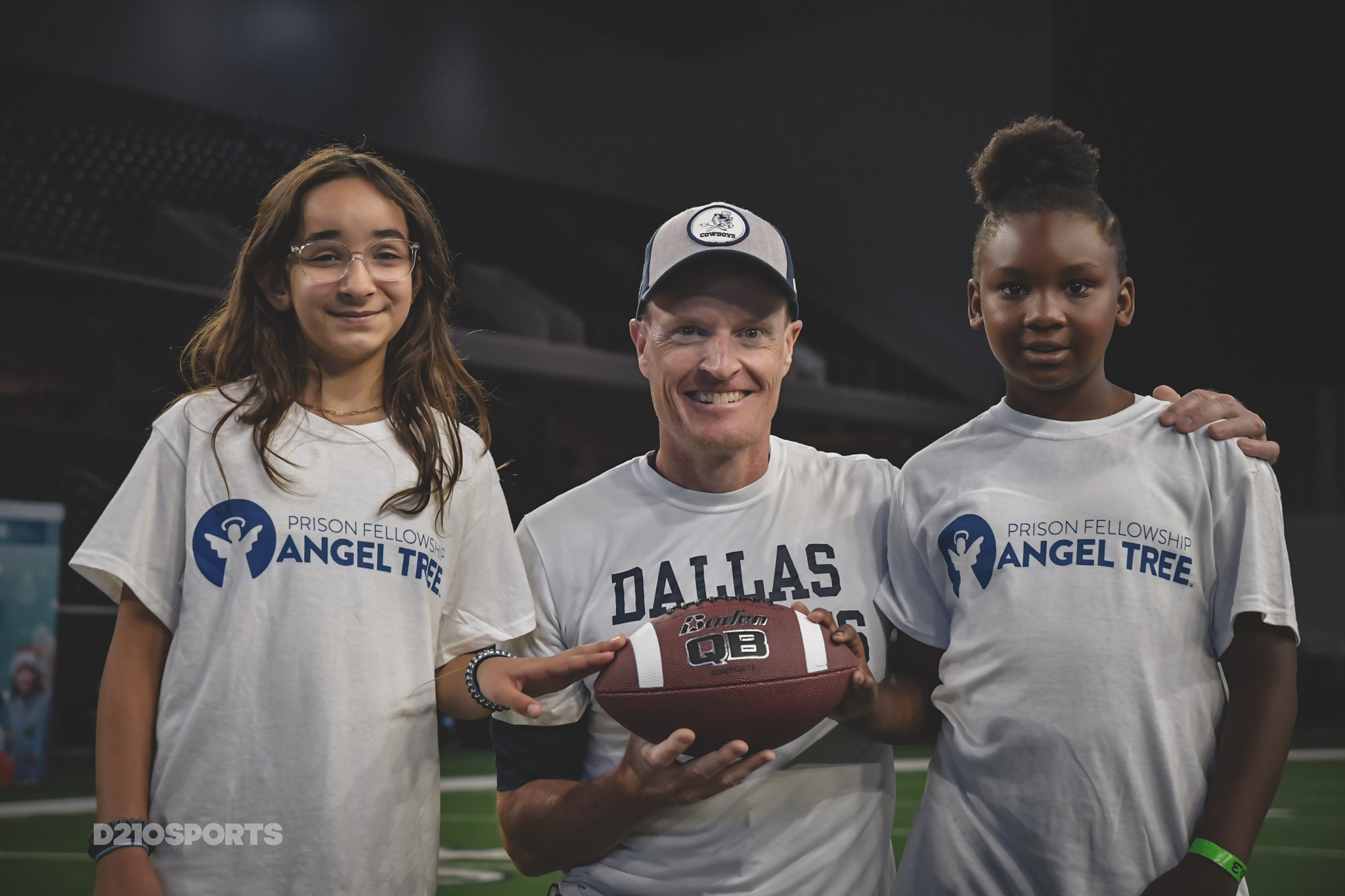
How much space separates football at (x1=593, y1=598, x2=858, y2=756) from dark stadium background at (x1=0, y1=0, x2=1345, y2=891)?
6.80 m

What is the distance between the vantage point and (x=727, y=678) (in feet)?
4.88

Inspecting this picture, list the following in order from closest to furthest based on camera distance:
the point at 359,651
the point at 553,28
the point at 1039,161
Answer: the point at 359,651, the point at 1039,161, the point at 553,28

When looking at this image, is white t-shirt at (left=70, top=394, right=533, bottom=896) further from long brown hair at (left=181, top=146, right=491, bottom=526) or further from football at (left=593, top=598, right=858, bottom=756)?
football at (left=593, top=598, right=858, bottom=756)

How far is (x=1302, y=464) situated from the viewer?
37.9 feet

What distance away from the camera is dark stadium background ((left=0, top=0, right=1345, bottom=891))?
8492 mm

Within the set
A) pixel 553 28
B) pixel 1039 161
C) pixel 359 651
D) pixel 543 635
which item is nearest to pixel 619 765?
pixel 543 635

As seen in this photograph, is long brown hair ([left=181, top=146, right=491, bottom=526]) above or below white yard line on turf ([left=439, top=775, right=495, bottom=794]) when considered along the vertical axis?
above

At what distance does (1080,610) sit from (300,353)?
1.18m

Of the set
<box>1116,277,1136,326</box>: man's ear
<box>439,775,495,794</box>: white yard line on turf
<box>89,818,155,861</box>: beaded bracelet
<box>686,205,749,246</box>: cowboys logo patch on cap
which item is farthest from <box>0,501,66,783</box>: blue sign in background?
<box>1116,277,1136,326</box>: man's ear

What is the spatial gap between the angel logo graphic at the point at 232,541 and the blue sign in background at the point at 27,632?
5.55 metres

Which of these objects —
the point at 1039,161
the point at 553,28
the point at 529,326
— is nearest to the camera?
the point at 1039,161

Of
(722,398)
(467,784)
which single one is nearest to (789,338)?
(722,398)

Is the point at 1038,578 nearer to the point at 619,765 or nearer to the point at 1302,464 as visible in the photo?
the point at 619,765

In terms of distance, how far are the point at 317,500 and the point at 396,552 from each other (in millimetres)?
128
